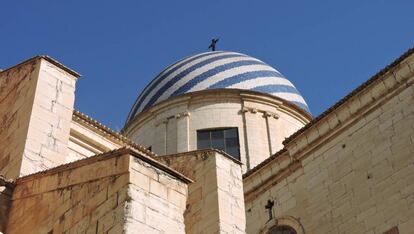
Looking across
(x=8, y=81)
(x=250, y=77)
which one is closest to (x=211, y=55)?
Answer: (x=250, y=77)

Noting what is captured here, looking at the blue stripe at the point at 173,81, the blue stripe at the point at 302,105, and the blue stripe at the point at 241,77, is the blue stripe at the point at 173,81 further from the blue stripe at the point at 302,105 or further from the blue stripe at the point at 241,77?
the blue stripe at the point at 302,105

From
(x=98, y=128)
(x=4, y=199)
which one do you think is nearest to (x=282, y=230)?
(x=98, y=128)

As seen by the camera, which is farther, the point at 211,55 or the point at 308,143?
the point at 211,55

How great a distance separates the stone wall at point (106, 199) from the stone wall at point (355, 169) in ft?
15.3

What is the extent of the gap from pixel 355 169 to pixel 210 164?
3.16 m

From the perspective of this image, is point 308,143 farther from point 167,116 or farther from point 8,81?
point 167,116

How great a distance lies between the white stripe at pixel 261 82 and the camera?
675 inches

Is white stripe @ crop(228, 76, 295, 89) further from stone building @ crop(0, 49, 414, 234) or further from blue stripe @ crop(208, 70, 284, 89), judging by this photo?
stone building @ crop(0, 49, 414, 234)

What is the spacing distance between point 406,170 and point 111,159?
17.0 ft

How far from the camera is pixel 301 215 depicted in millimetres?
10719

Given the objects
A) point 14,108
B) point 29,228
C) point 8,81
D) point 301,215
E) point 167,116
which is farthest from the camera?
point 167,116

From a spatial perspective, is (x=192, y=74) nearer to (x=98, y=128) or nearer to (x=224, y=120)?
(x=224, y=120)

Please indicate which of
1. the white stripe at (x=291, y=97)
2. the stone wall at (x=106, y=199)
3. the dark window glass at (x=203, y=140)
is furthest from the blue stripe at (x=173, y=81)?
the stone wall at (x=106, y=199)

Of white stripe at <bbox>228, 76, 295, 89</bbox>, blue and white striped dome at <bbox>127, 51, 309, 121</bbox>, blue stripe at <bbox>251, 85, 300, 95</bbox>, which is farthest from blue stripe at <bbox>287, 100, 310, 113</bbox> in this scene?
white stripe at <bbox>228, 76, 295, 89</bbox>
